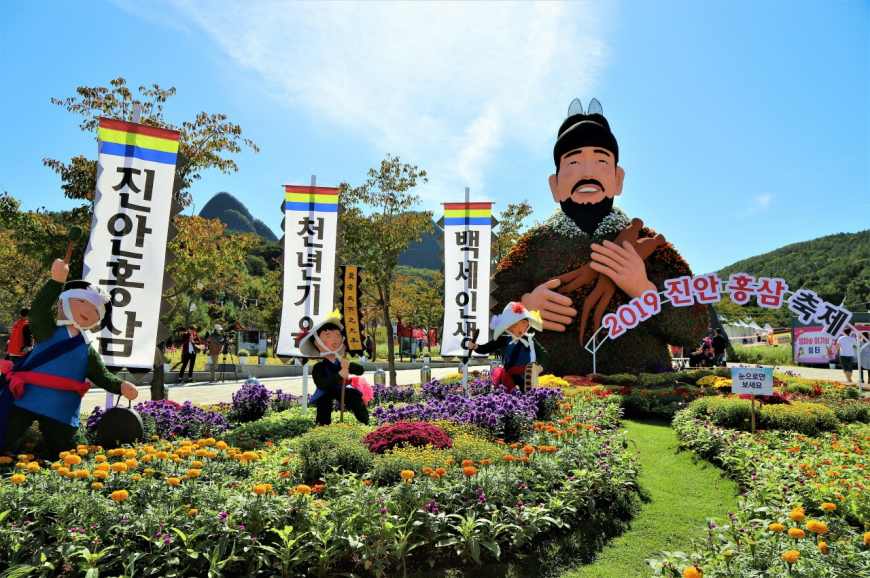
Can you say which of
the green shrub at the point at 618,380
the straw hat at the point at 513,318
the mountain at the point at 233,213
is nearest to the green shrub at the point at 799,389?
the green shrub at the point at 618,380

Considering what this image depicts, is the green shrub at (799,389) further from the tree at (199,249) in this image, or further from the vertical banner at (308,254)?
the tree at (199,249)

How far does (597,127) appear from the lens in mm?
12438

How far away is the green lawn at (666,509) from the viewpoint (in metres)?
3.89

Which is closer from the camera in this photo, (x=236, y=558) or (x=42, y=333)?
(x=236, y=558)

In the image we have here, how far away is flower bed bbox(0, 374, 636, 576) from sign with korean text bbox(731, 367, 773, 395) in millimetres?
2294

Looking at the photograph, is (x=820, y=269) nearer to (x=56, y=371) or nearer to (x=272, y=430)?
(x=272, y=430)

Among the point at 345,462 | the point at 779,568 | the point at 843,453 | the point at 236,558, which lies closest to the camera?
the point at 779,568

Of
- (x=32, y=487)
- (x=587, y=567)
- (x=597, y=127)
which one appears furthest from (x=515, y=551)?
(x=597, y=127)

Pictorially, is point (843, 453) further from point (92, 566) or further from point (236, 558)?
point (92, 566)

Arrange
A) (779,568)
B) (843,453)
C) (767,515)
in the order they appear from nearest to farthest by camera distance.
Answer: (779,568) → (767,515) → (843,453)

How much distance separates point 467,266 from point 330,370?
14.0ft

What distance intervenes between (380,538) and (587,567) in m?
1.51

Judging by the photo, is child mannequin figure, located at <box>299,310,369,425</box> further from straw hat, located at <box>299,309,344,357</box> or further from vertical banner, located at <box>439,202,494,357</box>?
vertical banner, located at <box>439,202,494,357</box>

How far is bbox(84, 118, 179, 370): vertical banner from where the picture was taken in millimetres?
6445
